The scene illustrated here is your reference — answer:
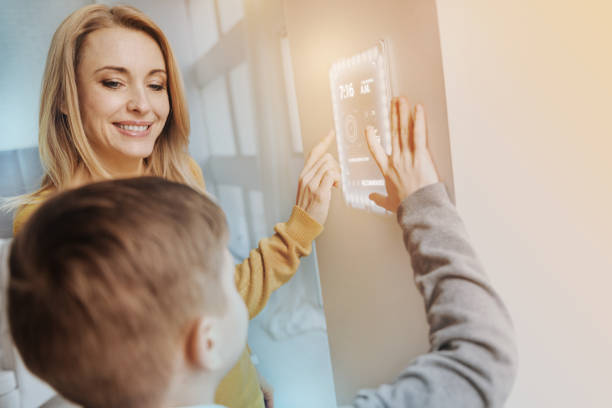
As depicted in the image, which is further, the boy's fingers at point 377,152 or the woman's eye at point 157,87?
the woman's eye at point 157,87

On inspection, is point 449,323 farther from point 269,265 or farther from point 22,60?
point 22,60

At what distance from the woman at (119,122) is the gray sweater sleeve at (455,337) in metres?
0.31

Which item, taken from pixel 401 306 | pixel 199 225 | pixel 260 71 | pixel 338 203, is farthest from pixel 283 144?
pixel 199 225

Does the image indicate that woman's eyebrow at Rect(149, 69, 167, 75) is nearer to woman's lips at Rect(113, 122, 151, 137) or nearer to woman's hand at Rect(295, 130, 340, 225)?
woman's lips at Rect(113, 122, 151, 137)

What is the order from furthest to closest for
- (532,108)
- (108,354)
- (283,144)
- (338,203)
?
(283,144) < (338,203) < (532,108) < (108,354)

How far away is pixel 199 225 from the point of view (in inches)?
17.5

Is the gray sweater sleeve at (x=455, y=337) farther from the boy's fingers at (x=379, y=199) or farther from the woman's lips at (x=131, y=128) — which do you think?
the woman's lips at (x=131, y=128)

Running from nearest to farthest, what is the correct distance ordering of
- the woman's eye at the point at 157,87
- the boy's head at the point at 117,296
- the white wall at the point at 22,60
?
the boy's head at the point at 117,296
the woman's eye at the point at 157,87
the white wall at the point at 22,60

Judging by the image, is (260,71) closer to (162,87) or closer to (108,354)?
(162,87)

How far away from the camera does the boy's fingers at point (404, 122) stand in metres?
0.61

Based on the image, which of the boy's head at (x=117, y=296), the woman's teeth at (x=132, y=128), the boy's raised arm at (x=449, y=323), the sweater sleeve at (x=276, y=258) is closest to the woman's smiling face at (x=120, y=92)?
the woman's teeth at (x=132, y=128)

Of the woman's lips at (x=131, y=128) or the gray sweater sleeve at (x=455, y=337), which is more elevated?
the woman's lips at (x=131, y=128)

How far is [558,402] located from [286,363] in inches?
28.7

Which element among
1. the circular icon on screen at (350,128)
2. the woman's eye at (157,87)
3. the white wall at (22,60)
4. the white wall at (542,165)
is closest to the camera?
the white wall at (542,165)
